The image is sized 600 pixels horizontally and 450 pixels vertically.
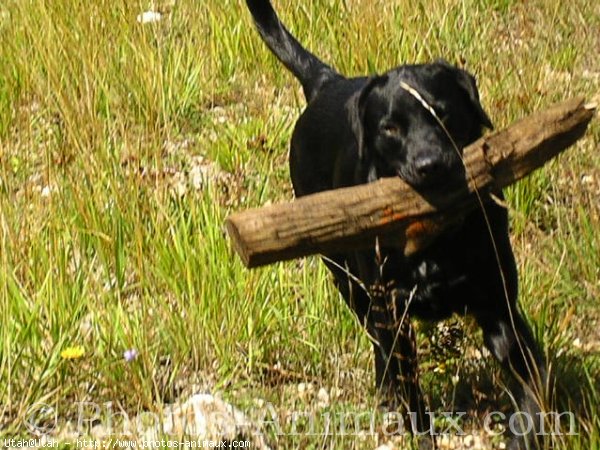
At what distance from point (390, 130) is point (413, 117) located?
0.31ft

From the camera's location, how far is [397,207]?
3.02 m

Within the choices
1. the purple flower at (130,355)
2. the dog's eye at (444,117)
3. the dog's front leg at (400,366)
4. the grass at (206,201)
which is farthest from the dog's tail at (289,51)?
the purple flower at (130,355)

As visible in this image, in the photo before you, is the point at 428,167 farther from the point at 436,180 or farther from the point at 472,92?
the point at 472,92

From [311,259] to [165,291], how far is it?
2.18ft

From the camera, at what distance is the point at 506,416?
Answer: 3.57m

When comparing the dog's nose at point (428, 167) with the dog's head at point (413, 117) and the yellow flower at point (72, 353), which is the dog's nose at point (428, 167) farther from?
the yellow flower at point (72, 353)

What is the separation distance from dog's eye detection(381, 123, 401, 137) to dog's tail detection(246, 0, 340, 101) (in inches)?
43.5

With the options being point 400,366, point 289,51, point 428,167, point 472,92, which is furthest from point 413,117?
point 289,51

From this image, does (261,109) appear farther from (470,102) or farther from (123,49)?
(470,102)

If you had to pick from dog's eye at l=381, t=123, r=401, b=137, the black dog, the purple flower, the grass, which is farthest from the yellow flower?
dog's eye at l=381, t=123, r=401, b=137

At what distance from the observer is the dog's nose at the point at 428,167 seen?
3.06 m

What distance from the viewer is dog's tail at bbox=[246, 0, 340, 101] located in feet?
15.0

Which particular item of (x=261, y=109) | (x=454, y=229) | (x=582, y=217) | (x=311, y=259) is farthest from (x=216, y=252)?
(x=261, y=109)

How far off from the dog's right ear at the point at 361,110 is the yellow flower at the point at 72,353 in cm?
108
